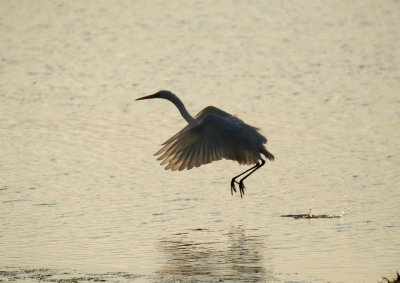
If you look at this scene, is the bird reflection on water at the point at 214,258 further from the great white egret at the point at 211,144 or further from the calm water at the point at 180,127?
the great white egret at the point at 211,144

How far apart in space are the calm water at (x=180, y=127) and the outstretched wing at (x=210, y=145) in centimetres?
111

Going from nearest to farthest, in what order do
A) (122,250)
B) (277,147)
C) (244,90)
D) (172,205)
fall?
(122,250) → (172,205) → (277,147) → (244,90)

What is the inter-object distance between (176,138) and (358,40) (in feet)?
68.5

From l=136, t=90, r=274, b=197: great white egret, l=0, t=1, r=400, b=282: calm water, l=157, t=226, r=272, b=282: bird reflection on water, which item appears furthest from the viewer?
l=136, t=90, r=274, b=197: great white egret

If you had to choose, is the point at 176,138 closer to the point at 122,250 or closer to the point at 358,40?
the point at 122,250

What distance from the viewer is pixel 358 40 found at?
107 ft

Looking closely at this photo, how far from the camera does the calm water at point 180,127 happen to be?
1201cm

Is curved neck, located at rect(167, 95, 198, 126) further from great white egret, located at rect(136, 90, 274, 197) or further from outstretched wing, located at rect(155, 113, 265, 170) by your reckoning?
outstretched wing, located at rect(155, 113, 265, 170)

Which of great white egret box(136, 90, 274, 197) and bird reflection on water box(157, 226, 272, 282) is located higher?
great white egret box(136, 90, 274, 197)

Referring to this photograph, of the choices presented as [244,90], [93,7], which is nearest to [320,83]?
[244,90]

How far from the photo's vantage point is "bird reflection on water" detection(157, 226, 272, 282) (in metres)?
10.8

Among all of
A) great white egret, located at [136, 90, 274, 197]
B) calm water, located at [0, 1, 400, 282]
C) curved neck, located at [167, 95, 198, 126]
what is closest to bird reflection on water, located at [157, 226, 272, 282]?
calm water, located at [0, 1, 400, 282]

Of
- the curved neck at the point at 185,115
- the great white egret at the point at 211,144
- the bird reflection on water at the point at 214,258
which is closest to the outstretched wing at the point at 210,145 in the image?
the great white egret at the point at 211,144

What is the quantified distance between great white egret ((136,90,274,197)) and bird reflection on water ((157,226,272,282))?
1.07m
